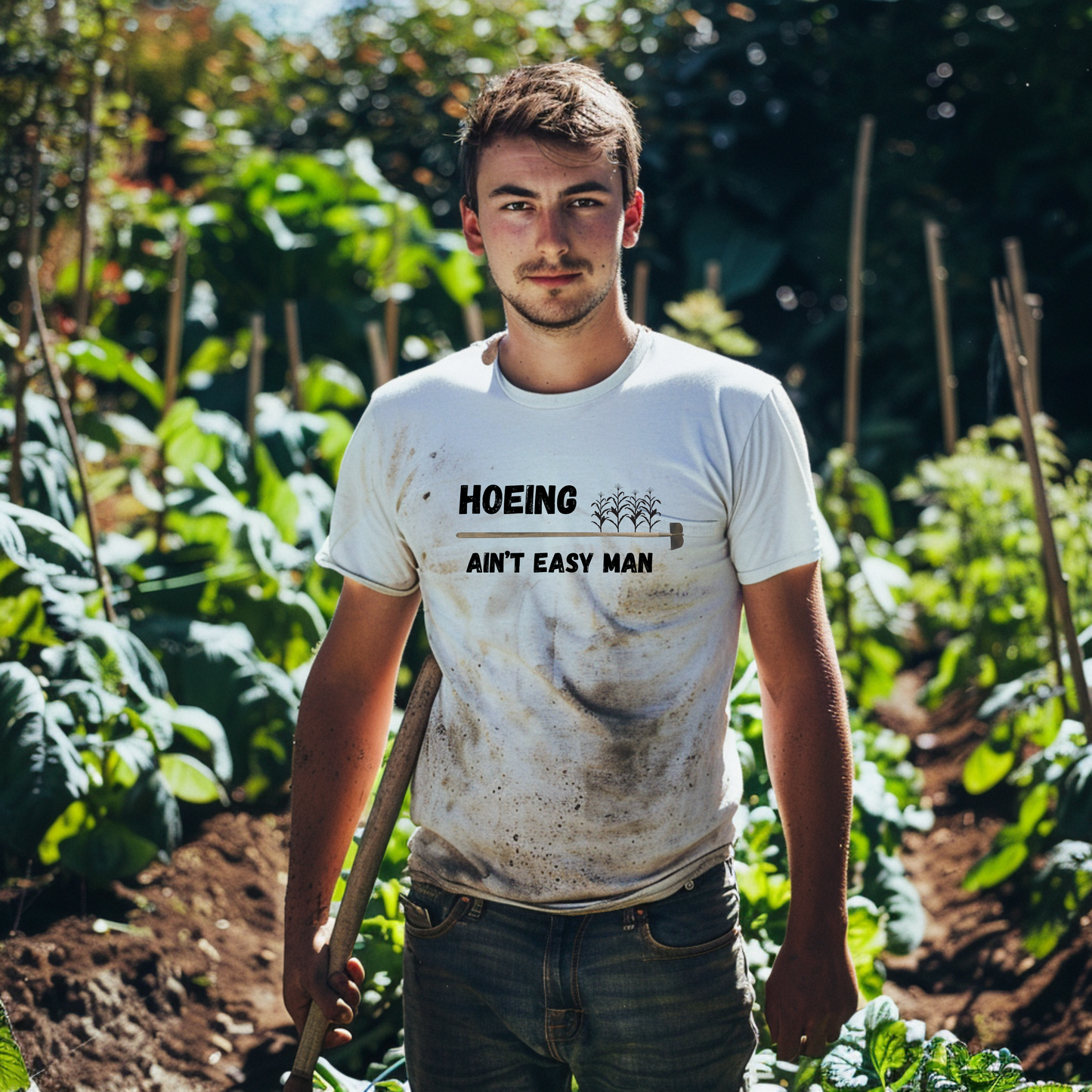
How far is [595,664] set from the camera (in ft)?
5.13

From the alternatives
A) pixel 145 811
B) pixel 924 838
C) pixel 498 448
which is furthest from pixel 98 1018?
pixel 924 838

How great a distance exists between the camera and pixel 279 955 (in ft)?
10.2

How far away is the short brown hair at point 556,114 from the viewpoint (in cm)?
160

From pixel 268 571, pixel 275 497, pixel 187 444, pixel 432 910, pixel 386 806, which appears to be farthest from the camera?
pixel 187 444

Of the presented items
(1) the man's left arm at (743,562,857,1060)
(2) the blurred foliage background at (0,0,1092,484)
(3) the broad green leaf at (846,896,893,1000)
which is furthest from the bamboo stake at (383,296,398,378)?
(1) the man's left arm at (743,562,857,1060)

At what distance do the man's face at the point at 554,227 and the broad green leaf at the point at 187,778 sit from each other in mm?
1836

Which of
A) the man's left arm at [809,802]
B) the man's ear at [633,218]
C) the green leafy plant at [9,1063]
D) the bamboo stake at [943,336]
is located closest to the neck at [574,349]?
the man's ear at [633,218]

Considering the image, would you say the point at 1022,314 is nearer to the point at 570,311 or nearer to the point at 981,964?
the point at 981,964

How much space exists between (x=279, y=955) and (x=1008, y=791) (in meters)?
2.40

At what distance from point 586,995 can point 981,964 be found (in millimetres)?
1970

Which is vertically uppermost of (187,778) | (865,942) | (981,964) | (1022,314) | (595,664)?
(1022,314)

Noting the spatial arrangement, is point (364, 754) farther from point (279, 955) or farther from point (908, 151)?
point (908, 151)

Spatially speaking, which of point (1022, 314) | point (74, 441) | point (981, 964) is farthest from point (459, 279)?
point (981, 964)

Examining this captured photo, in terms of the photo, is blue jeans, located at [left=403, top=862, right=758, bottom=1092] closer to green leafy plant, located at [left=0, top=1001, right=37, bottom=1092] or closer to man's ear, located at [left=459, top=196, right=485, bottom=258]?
green leafy plant, located at [left=0, top=1001, right=37, bottom=1092]
